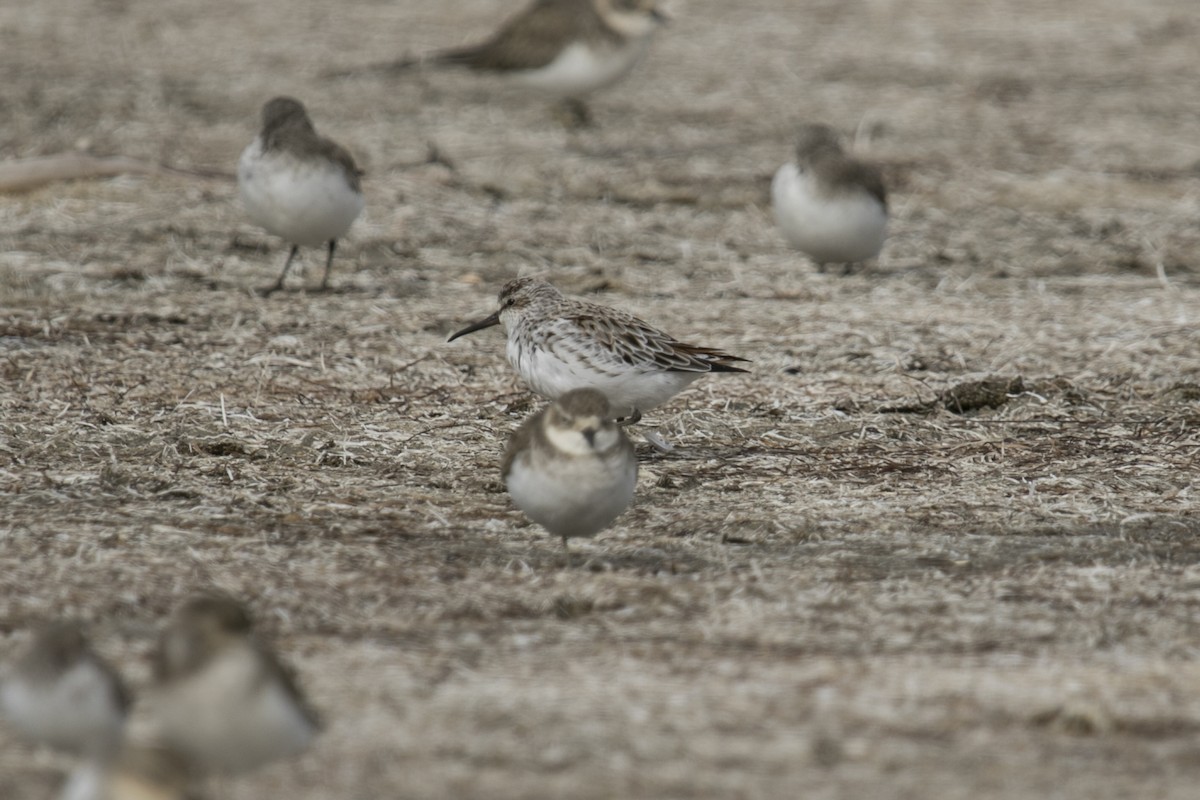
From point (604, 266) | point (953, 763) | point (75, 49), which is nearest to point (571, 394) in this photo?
point (953, 763)

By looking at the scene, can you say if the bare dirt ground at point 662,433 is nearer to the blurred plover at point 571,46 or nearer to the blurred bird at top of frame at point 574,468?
the blurred bird at top of frame at point 574,468

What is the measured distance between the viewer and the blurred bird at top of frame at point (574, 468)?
562cm

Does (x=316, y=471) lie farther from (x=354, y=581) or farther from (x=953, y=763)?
(x=953, y=763)

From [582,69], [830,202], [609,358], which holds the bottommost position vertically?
[609,358]

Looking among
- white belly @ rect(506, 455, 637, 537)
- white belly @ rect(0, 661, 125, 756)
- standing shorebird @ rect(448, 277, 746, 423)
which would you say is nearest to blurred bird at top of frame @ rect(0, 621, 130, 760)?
white belly @ rect(0, 661, 125, 756)

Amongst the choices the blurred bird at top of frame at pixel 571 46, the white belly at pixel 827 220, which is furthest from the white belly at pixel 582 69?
the white belly at pixel 827 220

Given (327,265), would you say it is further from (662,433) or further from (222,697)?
(222,697)

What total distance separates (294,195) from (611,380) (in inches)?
117

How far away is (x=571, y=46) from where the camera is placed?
44.5 ft

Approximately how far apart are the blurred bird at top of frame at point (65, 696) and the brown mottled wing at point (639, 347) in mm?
3110

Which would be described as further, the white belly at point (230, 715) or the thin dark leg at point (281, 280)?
the thin dark leg at point (281, 280)

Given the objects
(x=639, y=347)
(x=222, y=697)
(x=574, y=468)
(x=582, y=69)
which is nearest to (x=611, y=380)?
(x=639, y=347)

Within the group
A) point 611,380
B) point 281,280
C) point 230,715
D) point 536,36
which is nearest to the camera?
point 230,715

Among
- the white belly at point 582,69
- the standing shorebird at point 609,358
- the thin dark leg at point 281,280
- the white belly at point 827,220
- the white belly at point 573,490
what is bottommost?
the thin dark leg at point 281,280
